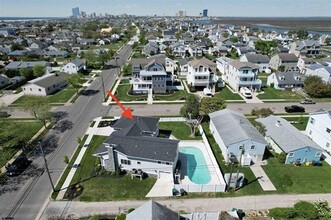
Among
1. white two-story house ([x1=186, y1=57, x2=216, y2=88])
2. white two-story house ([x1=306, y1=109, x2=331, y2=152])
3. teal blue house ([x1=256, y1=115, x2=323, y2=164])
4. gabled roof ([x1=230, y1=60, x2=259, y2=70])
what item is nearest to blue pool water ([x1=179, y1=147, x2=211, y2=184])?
teal blue house ([x1=256, y1=115, x2=323, y2=164])

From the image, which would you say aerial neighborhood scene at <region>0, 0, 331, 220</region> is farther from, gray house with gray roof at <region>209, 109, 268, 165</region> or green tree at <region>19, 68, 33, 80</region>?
green tree at <region>19, 68, 33, 80</region>

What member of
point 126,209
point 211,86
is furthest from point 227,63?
point 126,209

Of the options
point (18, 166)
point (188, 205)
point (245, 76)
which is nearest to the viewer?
point (188, 205)

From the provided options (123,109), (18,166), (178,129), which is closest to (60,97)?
(123,109)

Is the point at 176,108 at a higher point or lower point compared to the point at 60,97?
lower

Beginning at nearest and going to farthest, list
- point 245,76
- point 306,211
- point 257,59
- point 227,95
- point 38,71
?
1. point 306,211
2. point 227,95
3. point 245,76
4. point 38,71
5. point 257,59

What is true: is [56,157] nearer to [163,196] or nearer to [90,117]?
[90,117]

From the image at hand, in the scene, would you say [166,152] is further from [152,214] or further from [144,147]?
[152,214]
